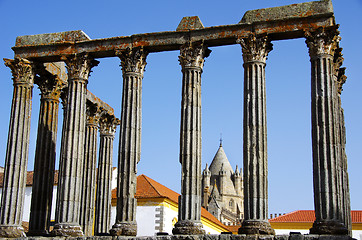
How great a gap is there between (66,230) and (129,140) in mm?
4576

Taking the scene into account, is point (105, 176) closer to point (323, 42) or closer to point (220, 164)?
point (323, 42)

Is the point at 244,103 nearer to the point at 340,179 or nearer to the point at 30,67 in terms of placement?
the point at 340,179

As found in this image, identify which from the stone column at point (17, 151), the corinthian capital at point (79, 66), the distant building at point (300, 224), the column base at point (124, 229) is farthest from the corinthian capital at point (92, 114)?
the distant building at point (300, 224)

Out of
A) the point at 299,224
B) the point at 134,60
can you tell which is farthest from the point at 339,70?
the point at 299,224

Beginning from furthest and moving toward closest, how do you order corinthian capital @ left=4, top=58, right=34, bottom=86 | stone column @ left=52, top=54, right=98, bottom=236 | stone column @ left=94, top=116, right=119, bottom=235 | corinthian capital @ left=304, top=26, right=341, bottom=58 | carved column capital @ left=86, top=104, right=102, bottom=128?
1. carved column capital @ left=86, top=104, right=102, bottom=128
2. stone column @ left=94, top=116, right=119, bottom=235
3. corinthian capital @ left=4, top=58, right=34, bottom=86
4. stone column @ left=52, top=54, right=98, bottom=236
5. corinthian capital @ left=304, top=26, right=341, bottom=58

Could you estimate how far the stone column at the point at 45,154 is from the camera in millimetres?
26109

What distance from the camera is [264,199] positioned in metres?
21.6

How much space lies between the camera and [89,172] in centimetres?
2927

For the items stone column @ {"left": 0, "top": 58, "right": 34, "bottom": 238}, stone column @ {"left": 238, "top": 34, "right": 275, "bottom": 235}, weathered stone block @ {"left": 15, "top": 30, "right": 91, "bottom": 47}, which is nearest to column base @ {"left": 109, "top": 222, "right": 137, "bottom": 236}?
stone column @ {"left": 238, "top": 34, "right": 275, "bottom": 235}

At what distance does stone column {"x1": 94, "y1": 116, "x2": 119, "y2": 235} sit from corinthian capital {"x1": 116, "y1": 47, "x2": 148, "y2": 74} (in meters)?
6.80

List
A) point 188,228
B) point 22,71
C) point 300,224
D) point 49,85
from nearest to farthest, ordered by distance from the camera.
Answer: point 188,228, point 22,71, point 49,85, point 300,224

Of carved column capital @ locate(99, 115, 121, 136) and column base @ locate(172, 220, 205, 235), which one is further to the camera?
carved column capital @ locate(99, 115, 121, 136)

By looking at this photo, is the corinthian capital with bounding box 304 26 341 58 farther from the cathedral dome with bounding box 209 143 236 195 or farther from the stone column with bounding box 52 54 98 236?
the cathedral dome with bounding box 209 143 236 195

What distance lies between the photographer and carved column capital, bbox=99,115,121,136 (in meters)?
31.1
